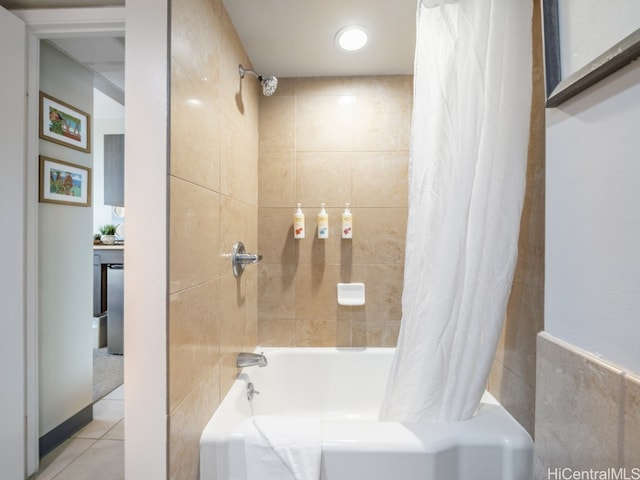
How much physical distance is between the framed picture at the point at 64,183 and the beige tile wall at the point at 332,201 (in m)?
1.08

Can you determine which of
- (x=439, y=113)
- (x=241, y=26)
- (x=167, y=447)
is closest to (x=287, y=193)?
(x=241, y=26)

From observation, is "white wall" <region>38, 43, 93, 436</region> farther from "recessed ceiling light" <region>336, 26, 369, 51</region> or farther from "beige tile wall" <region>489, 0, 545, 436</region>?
"beige tile wall" <region>489, 0, 545, 436</region>

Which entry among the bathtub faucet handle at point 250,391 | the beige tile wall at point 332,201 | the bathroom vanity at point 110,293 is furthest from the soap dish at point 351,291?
the bathroom vanity at point 110,293

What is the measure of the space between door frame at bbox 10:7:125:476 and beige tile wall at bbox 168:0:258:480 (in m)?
0.39

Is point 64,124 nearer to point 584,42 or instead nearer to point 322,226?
point 322,226

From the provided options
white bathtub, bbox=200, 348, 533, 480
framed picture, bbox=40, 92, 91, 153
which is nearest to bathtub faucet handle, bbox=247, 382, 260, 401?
white bathtub, bbox=200, 348, 533, 480

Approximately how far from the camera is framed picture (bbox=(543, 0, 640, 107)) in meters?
0.42

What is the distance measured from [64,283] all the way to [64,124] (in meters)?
0.92

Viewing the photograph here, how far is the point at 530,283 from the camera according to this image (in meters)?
1.19

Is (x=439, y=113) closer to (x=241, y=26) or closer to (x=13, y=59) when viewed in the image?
(x=241, y=26)

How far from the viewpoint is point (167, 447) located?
0.95 m

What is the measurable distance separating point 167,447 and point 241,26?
1.78 meters

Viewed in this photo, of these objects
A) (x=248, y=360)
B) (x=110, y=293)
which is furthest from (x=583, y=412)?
(x=110, y=293)

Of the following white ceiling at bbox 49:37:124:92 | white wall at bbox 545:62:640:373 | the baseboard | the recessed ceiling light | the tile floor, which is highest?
white ceiling at bbox 49:37:124:92
